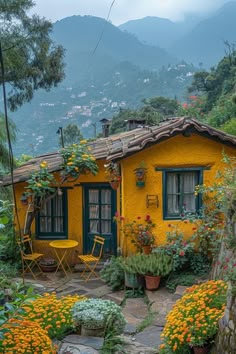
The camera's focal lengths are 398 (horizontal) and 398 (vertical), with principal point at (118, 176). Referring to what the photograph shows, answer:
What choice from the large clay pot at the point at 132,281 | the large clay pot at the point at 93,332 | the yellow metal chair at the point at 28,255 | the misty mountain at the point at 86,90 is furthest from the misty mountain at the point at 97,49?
the large clay pot at the point at 93,332

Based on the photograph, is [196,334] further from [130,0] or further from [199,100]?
[199,100]

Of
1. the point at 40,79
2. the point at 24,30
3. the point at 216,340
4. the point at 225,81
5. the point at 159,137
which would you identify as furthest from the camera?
the point at 225,81

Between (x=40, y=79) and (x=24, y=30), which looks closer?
(x=24, y=30)

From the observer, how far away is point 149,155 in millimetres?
8914

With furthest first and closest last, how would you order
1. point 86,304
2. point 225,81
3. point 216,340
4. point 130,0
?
point 225,81, point 86,304, point 130,0, point 216,340

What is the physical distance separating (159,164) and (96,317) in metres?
4.56

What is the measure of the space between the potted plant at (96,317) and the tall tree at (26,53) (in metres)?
7.07

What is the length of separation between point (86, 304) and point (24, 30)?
8.40 metres

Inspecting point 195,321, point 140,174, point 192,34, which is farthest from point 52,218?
point 192,34

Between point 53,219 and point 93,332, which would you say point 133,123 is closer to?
point 53,219

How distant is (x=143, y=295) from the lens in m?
7.97

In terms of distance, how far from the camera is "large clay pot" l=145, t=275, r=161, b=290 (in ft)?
25.8

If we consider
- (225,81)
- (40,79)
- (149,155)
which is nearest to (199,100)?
(225,81)

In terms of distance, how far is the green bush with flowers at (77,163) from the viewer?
949 centimetres
